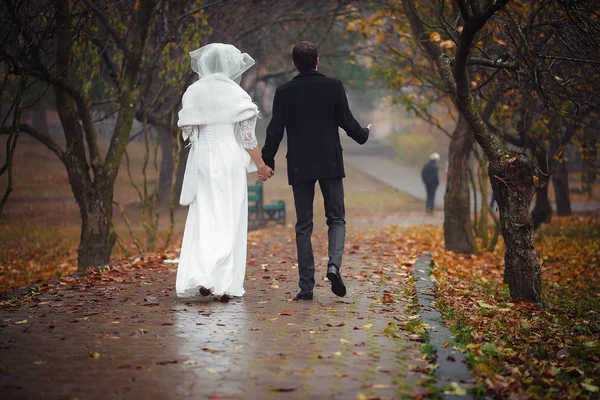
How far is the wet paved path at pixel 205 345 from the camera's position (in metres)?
4.69

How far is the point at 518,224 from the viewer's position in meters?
8.71

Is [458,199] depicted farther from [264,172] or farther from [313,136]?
[313,136]

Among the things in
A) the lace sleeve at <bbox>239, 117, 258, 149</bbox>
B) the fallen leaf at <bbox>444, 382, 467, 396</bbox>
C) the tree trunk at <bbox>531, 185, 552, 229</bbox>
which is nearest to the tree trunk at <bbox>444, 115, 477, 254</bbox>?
the tree trunk at <bbox>531, 185, 552, 229</bbox>

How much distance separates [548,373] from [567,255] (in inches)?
399

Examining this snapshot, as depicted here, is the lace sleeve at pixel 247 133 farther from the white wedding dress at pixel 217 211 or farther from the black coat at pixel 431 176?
the black coat at pixel 431 176

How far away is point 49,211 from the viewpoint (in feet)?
A: 93.0

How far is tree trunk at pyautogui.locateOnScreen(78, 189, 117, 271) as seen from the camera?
1210 cm

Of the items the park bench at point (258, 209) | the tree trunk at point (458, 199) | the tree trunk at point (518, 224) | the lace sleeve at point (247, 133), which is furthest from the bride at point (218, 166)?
the park bench at point (258, 209)

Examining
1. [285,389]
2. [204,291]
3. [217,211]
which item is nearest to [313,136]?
[217,211]

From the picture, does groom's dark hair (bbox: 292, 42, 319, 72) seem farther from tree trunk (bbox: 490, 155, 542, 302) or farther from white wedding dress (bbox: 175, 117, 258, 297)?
tree trunk (bbox: 490, 155, 542, 302)

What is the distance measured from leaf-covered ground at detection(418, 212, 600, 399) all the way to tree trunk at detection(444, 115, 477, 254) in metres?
0.32

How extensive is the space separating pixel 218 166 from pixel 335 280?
159cm

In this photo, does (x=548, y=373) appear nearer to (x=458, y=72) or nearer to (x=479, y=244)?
(x=458, y=72)

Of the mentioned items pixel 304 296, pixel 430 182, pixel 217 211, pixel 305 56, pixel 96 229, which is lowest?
A: pixel 304 296
